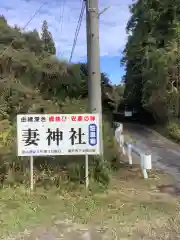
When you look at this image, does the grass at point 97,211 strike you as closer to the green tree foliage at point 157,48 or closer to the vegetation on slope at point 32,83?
the vegetation on slope at point 32,83

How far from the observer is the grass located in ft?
20.1

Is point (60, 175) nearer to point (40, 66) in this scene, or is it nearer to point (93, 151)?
point (93, 151)

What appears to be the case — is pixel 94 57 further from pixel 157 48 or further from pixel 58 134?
pixel 157 48

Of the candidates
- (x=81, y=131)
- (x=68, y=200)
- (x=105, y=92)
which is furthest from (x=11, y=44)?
(x=68, y=200)

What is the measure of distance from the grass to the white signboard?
82 centimetres

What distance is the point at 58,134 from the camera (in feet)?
28.3

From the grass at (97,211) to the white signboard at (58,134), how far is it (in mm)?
818

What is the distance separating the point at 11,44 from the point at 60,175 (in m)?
10.6

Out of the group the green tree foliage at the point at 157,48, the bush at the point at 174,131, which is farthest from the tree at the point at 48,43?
the bush at the point at 174,131

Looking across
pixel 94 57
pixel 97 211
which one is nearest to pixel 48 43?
pixel 94 57

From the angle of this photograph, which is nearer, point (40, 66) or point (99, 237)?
point (99, 237)

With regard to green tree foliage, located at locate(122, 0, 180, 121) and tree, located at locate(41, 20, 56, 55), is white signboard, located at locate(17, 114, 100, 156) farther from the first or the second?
green tree foliage, located at locate(122, 0, 180, 121)

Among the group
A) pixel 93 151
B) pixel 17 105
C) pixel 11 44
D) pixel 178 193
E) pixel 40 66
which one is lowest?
pixel 178 193

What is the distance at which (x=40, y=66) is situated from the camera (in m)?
16.7
